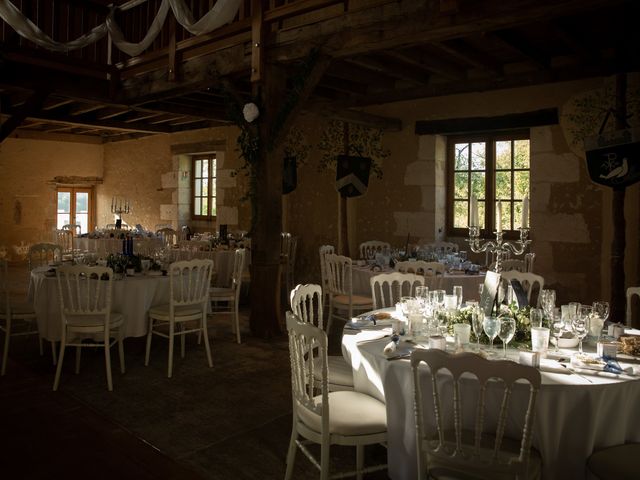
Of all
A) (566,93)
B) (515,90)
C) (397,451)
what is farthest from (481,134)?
(397,451)

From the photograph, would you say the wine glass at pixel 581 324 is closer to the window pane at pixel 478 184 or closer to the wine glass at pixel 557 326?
the wine glass at pixel 557 326

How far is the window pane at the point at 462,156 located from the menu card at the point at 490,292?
5.28 m

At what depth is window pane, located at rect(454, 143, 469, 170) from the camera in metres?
7.68

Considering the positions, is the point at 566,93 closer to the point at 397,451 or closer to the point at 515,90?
the point at 515,90

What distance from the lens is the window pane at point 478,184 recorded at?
24.5 ft

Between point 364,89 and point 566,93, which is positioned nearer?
point 566,93

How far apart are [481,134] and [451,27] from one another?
344 cm

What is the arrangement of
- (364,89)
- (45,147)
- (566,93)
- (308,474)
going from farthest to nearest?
1. (45,147)
2. (364,89)
3. (566,93)
4. (308,474)

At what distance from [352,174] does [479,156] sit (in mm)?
1874

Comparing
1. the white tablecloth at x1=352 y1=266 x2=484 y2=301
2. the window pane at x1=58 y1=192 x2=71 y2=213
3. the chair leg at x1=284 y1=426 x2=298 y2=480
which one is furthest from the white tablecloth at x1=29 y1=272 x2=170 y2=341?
the window pane at x1=58 y1=192 x2=71 y2=213

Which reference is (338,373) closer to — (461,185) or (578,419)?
(578,419)

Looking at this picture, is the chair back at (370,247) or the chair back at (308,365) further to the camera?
→ the chair back at (370,247)

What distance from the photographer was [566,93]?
6.51 metres

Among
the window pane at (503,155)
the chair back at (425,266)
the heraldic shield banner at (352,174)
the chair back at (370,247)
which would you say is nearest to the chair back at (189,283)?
the chair back at (425,266)
